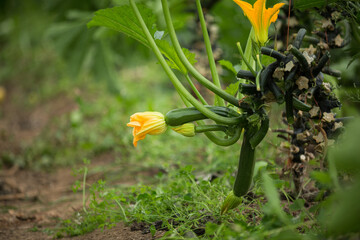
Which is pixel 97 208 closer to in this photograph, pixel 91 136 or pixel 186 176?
pixel 186 176

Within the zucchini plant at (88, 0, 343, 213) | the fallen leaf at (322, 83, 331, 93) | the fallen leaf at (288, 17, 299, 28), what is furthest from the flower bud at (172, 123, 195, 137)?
the fallen leaf at (288, 17, 299, 28)

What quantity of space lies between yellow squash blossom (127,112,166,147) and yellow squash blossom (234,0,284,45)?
1.18 feet

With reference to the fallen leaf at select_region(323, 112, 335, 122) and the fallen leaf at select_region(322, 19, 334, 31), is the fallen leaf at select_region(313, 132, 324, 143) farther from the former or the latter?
the fallen leaf at select_region(322, 19, 334, 31)

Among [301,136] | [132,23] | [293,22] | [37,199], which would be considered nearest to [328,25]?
[293,22]

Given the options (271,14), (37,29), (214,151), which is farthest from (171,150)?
(37,29)

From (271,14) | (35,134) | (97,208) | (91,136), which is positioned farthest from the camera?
(35,134)

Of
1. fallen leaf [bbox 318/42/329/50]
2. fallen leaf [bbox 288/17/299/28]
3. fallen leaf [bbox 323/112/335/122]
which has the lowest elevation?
fallen leaf [bbox 323/112/335/122]

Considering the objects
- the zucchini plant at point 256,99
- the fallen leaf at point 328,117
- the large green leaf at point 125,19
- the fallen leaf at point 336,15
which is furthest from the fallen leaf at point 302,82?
Answer: the large green leaf at point 125,19

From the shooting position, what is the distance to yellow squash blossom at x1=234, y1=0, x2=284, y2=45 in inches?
37.6

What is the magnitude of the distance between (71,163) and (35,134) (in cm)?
94

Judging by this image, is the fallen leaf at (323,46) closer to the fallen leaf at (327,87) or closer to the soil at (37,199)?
the fallen leaf at (327,87)

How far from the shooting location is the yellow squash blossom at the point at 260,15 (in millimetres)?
955

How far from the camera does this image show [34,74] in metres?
4.85

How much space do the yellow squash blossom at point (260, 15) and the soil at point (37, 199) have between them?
2.23 feet
